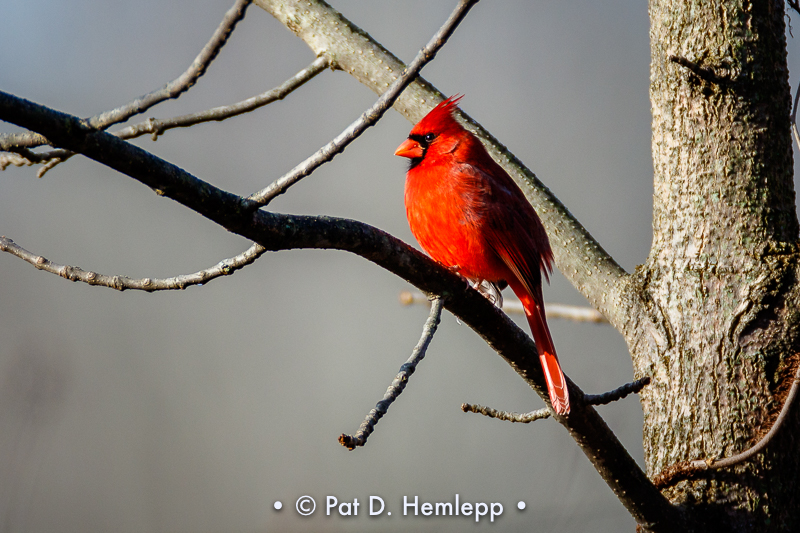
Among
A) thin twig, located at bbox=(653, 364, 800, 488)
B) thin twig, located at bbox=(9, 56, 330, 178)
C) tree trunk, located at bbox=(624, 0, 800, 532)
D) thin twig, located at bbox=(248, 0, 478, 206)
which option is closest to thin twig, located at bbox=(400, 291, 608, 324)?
tree trunk, located at bbox=(624, 0, 800, 532)

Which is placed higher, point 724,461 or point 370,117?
point 370,117

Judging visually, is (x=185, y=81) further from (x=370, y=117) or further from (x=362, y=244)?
(x=362, y=244)

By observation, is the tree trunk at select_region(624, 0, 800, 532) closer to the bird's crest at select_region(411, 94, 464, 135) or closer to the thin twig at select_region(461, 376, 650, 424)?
the thin twig at select_region(461, 376, 650, 424)

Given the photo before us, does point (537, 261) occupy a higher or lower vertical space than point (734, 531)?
higher

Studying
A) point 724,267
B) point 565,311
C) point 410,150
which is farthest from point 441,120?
point 724,267

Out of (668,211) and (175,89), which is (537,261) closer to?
(668,211)

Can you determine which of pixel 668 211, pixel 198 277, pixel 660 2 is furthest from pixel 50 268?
pixel 660 2

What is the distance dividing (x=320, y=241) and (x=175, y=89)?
0.29 metres

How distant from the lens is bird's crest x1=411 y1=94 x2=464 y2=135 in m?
1.90

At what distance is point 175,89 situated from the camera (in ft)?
2.84

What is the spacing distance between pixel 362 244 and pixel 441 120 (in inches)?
38.5

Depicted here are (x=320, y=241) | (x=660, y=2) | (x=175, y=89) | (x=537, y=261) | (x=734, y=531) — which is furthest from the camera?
(x=537, y=261)

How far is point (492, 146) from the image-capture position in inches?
75.4

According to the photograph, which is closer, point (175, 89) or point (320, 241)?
point (175, 89)
